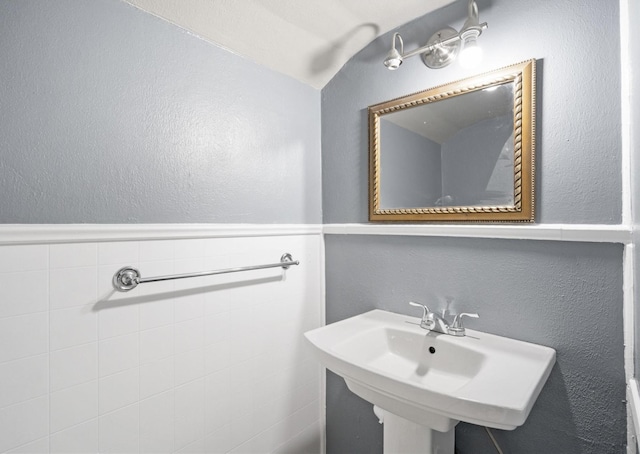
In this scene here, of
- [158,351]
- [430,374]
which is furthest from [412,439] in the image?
[158,351]

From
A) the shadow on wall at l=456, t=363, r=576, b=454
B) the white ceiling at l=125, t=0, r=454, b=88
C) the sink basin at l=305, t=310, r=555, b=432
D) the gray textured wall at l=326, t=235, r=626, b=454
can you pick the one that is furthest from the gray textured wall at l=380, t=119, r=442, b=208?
the shadow on wall at l=456, t=363, r=576, b=454

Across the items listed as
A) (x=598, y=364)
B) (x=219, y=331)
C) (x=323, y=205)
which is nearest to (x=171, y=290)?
(x=219, y=331)

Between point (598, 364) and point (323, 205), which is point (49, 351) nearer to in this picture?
point (323, 205)

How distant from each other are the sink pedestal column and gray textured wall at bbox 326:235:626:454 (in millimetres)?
Answer: 214

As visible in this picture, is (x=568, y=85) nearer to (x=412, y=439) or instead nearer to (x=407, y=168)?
(x=407, y=168)

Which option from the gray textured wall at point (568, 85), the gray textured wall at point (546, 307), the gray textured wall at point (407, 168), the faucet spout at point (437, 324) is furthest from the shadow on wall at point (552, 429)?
the gray textured wall at point (407, 168)

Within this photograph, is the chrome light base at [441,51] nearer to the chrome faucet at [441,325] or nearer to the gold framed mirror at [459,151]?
the gold framed mirror at [459,151]

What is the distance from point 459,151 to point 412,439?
1023 mm

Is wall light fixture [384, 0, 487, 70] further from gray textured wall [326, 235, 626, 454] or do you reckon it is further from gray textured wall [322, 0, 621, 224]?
gray textured wall [326, 235, 626, 454]

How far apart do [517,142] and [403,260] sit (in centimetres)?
62

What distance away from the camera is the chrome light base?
1241 mm

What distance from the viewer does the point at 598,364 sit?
97 centimetres

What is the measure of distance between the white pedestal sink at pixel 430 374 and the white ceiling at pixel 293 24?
1199mm

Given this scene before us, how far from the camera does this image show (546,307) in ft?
3.49
